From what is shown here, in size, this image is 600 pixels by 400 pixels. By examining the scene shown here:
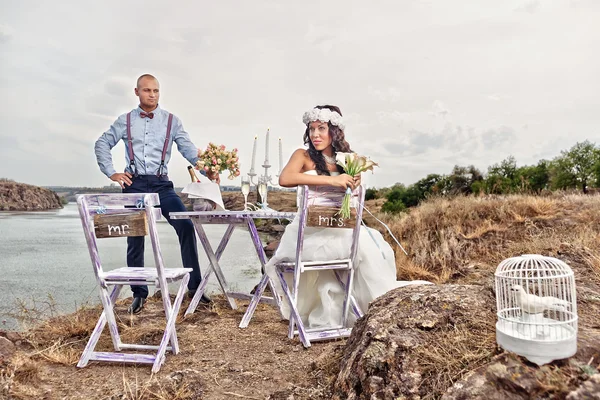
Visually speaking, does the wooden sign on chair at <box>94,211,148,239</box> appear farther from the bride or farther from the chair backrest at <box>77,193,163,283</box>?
the bride

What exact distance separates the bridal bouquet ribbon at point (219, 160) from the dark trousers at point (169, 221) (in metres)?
0.74

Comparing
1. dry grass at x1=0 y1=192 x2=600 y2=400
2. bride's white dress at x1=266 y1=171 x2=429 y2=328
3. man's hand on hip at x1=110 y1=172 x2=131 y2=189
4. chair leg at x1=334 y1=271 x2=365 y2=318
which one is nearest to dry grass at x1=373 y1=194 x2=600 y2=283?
dry grass at x1=0 y1=192 x2=600 y2=400

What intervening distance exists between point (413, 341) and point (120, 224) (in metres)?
2.42

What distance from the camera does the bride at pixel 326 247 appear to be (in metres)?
4.67

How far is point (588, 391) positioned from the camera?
2.08m

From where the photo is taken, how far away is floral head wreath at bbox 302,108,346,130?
5047mm

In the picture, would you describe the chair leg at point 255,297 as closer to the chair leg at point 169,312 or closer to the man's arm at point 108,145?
the chair leg at point 169,312

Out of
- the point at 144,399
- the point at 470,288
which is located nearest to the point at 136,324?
the point at 144,399

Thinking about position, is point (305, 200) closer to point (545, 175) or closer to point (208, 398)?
point (208, 398)

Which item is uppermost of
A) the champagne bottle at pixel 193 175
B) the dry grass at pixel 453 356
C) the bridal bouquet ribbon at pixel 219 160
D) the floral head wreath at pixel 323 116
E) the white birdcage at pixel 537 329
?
the floral head wreath at pixel 323 116

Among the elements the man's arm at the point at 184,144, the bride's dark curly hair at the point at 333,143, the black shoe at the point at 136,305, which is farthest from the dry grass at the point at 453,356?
the man's arm at the point at 184,144

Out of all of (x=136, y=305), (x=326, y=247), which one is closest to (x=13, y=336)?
(x=136, y=305)

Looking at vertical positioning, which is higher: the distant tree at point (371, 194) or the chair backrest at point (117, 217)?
the chair backrest at point (117, 217)

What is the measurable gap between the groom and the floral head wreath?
1986mm
